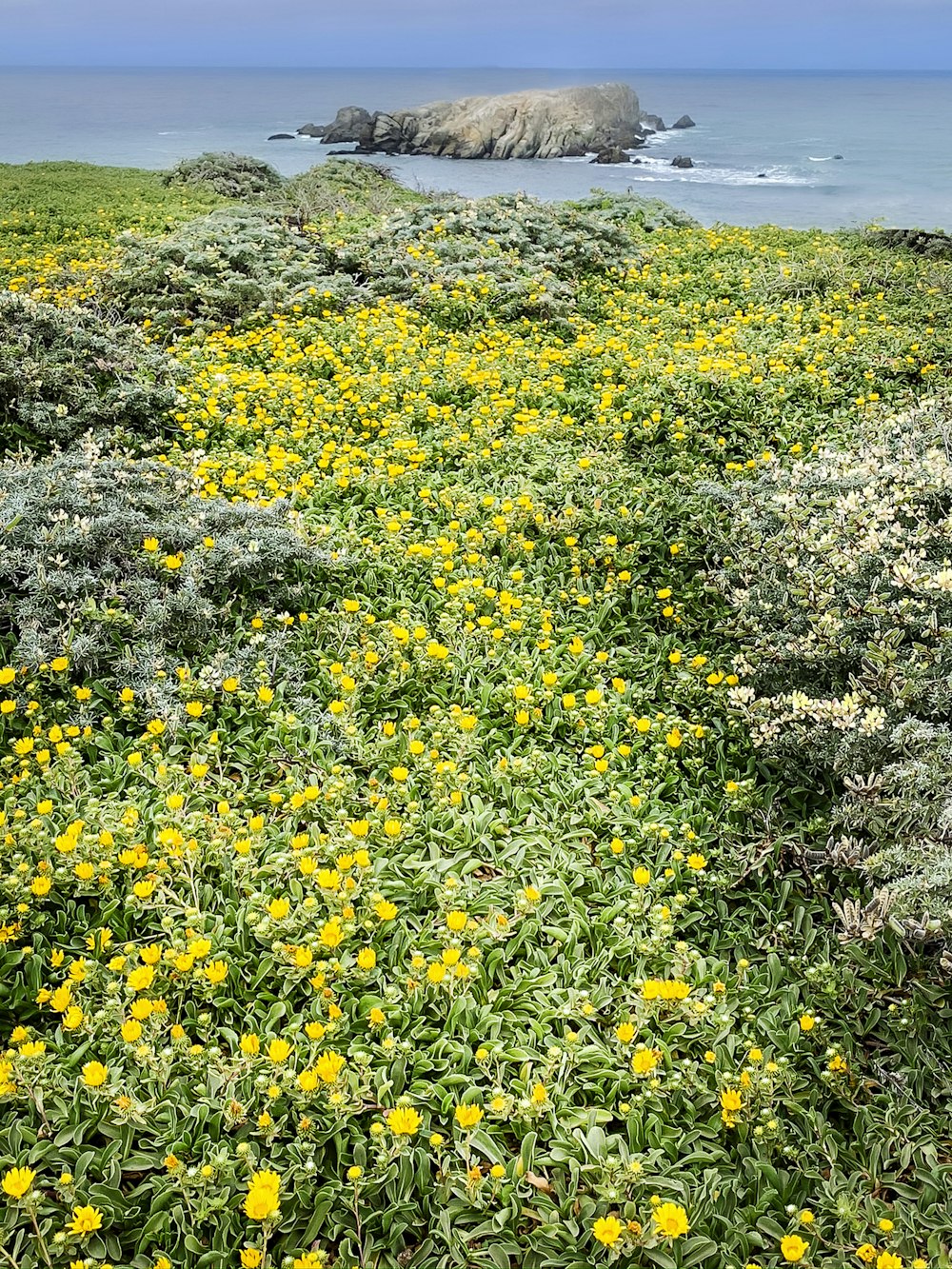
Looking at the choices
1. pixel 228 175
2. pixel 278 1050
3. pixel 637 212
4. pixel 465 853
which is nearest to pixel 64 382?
pixel 465 853

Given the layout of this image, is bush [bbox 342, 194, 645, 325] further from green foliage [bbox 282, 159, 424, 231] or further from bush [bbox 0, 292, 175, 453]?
bush [bbox 0, 292, 175, 453]

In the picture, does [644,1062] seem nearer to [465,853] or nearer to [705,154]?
[465,853]

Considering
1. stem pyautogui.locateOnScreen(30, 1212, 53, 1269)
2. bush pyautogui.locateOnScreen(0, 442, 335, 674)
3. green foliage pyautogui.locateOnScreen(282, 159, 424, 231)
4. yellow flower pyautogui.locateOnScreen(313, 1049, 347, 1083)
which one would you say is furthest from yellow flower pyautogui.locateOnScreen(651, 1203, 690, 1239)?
green foliage pyautogui.locateOnScreen(282, 159, 424, 231)

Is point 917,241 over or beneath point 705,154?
beneath

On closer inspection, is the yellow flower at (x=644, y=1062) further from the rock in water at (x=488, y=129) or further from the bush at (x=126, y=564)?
the rock in water at (x=488, y=129)

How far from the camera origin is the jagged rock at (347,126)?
3553 centimetres

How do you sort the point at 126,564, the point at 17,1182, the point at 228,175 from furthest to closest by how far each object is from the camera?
the point at 228,175 < the point at 126,564 < the point at 17,1182

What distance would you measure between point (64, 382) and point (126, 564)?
2.24 meters

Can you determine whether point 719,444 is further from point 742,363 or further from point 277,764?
point 277,764

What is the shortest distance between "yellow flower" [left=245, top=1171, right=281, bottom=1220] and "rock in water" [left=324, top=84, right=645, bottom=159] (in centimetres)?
3748

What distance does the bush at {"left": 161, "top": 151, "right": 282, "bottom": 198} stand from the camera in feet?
44.8

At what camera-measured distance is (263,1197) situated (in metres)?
1.85

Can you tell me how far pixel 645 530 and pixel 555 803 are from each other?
6.22ft

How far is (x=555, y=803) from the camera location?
3.10 metres
